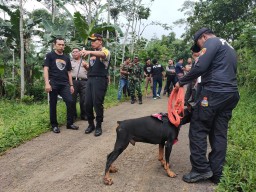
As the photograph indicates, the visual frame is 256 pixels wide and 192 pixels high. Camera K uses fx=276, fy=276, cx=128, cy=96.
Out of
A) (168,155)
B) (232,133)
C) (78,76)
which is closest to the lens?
(168,155)

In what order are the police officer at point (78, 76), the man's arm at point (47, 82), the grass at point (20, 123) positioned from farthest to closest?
the police officer at point (78, 76) < the man's arm at point (47, 82) < the grass at point (20, 123)

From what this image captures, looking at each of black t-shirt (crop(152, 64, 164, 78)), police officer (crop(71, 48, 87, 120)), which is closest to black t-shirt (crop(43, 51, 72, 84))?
police officer (crop(71, 48, 87, 120))

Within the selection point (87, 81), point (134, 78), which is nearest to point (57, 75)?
point (87, 81)

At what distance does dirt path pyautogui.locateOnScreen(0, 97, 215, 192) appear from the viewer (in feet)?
12.0

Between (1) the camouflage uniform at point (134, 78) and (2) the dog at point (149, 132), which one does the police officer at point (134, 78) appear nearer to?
(1) the camouflage uniform at point (134, 78)

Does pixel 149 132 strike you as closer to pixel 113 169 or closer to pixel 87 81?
pixel 113 169

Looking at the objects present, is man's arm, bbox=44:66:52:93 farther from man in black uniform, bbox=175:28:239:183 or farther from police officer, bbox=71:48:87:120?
man in black uniform, bbox=175:28:239:183

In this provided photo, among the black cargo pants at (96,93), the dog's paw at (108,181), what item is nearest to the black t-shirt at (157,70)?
the black cargo pants at (96,93)

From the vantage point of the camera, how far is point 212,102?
3.63 m

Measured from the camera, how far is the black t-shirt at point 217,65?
3.57m

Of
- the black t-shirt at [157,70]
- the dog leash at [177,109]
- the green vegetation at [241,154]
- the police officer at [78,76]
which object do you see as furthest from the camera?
the black t-shirt at [157,70]

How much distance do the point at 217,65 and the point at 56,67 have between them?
12.6 ft

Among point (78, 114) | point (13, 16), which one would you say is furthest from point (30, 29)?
point (78, 114)

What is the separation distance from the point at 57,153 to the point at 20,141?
1.08 m
